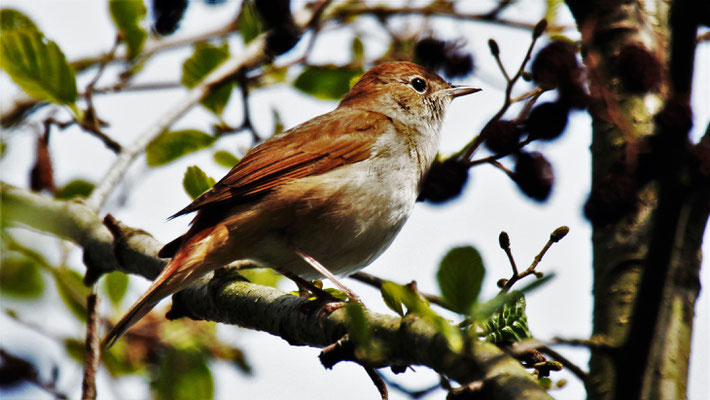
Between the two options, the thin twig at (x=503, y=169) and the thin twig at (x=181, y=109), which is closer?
the thin twig at (x=503, y=169)

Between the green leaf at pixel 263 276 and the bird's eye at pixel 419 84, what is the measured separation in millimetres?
2004

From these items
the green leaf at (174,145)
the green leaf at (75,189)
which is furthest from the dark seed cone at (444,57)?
the green leaf at (75,189)

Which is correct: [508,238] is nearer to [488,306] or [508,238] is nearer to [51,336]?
[488,306]

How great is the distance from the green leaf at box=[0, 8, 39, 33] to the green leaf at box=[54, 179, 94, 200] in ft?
3.82

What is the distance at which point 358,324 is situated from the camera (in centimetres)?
239

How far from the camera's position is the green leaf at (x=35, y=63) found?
13.9ft

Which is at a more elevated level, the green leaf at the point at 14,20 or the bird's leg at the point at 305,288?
the green leaf at the point at 14,20

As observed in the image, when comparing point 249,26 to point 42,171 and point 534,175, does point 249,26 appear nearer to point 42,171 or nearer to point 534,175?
point 42,171

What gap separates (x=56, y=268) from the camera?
459 centimetres

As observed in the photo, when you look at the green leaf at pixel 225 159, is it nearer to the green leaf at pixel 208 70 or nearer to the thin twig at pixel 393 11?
the green leaf at pixel 208 70

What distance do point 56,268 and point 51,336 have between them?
456 mm

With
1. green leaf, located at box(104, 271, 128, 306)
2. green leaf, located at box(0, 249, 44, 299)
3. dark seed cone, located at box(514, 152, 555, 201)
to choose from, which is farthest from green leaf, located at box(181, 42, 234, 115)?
dark seed cone, located at box(514, 152, 555, 201)

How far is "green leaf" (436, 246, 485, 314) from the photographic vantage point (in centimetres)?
226

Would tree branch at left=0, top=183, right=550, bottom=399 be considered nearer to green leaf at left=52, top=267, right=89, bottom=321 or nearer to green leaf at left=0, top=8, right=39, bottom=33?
green leaf at left=52, top=267, right=89, bottom=321
